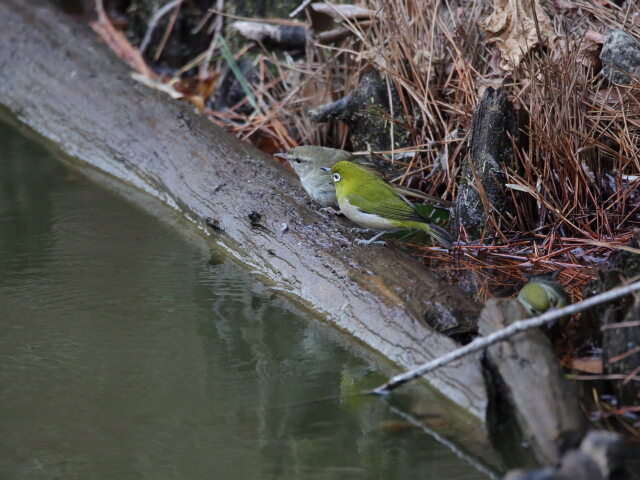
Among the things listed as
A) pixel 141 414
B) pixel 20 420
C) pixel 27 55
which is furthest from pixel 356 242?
pixel 27 55

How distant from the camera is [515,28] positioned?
4.86 meters

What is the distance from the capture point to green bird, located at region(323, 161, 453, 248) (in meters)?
4.30

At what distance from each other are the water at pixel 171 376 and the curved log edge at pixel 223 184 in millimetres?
149

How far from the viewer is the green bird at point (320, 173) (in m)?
4.74

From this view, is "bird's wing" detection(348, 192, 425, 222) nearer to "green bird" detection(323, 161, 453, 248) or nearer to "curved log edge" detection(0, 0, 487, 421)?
"green bird" detection(323, 161, 453, 248)

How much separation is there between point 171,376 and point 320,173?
5.74 feet

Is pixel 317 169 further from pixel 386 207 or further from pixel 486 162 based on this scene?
pixel 486 162

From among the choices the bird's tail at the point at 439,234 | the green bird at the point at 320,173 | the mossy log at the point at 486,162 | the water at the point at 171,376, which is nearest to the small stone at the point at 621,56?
the mossy log at the point at 486,162

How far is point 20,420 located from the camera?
3127 mm

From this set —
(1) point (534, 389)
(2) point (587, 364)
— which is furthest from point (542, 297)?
(1) point (534, 389)

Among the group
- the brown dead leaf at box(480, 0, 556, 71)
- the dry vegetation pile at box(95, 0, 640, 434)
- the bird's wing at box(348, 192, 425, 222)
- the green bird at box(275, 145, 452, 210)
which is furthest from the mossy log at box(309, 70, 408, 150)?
the bird's wing at box(348, 192, 425, 222)

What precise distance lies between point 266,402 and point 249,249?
147cm

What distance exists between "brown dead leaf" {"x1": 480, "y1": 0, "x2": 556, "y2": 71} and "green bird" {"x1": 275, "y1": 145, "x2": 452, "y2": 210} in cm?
94

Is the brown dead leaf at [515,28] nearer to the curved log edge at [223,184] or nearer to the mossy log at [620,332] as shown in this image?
the curved log edge at [223,184]
